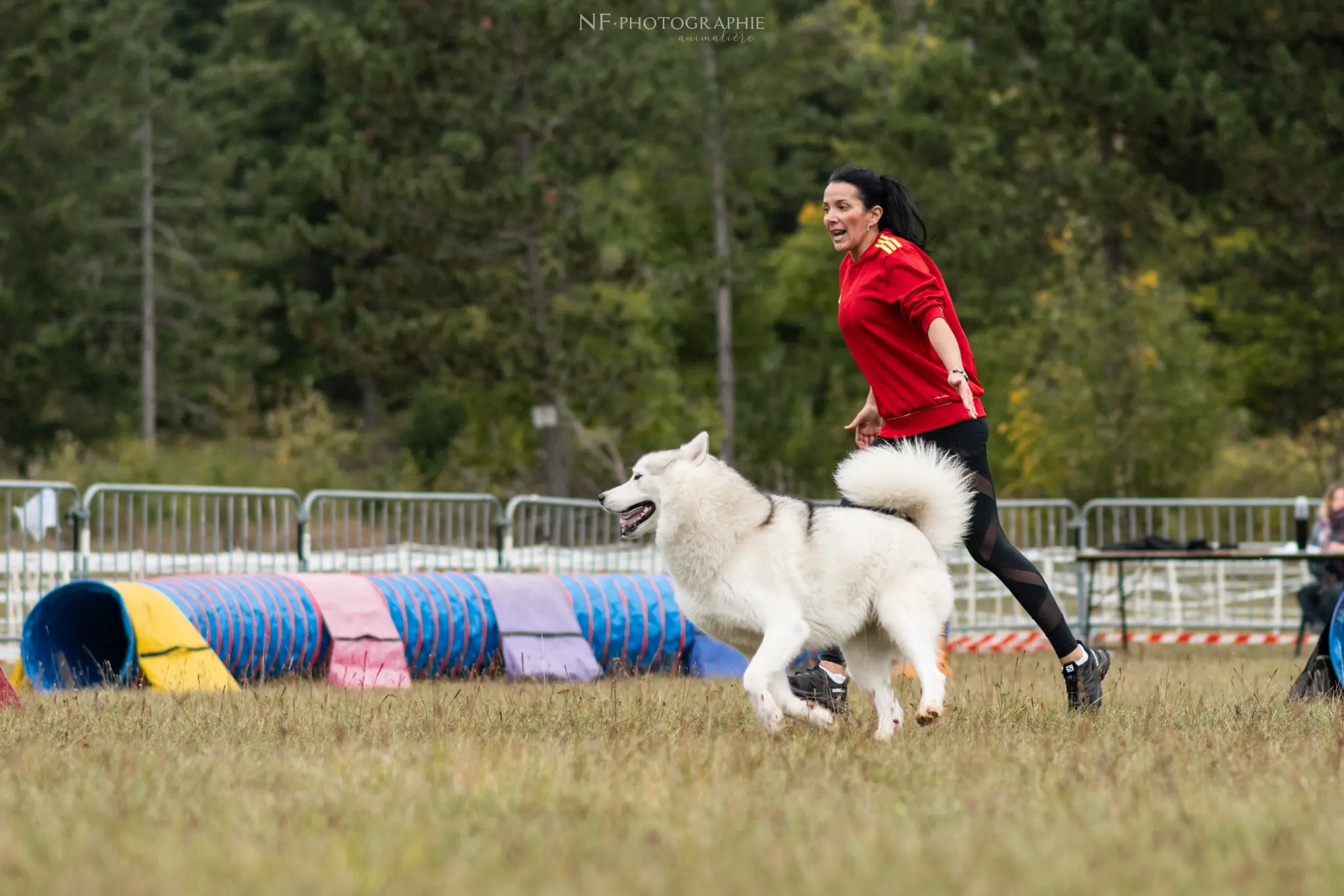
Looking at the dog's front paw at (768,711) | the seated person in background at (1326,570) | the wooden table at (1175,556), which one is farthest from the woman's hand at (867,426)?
the seated person in background at (1326,570)

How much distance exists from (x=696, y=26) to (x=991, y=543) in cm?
2481

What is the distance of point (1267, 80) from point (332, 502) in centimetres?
1229

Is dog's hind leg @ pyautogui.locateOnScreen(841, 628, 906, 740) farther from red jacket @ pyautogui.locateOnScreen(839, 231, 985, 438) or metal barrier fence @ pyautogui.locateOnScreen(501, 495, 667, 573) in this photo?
metal barrier fence @ pyautogui.locateOnScreen(501, 495, 667, 573)

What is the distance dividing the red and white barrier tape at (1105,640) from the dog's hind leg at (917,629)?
875cm

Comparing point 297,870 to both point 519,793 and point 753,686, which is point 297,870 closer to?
point 519,793

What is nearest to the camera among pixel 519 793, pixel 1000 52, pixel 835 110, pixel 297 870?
pixel 297 870

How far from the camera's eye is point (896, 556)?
5555 mm

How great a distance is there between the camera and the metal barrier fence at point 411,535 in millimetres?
13867

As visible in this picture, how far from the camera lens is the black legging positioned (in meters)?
6.00

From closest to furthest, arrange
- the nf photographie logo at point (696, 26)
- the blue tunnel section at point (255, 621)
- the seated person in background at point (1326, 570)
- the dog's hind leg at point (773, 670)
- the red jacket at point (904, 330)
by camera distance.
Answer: the dog's hind leg at point (773, 670) < the red jacket at point (904, 330) < the blue tunnel section at point (255, 621) < the seated person in background at point (1326, 570) < the nf photographie logo at point (696, 26)

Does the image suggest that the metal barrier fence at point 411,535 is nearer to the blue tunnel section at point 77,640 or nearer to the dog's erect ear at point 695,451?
the blue tunnel section at point 77,640

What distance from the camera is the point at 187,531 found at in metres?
13.2

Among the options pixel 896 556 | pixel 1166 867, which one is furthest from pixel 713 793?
pixel 896 556

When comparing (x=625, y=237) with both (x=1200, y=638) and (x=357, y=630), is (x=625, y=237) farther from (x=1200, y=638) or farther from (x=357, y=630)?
(x=357, y=630)
